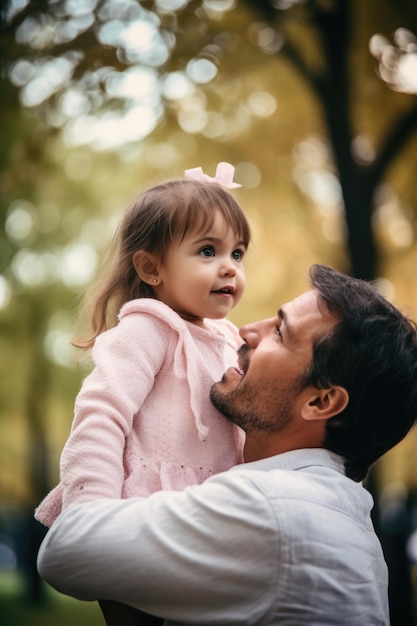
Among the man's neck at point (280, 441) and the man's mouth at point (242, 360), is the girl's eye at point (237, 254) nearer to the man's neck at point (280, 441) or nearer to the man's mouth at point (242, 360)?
the man's mouth at point (242, 360)

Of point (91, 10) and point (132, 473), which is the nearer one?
point (132, 473)

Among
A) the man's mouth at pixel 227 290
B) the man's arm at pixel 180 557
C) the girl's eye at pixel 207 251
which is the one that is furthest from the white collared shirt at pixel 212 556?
the girl's eye at pixel 207 251

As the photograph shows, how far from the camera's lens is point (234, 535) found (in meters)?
2.17

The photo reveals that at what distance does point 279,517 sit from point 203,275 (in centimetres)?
83

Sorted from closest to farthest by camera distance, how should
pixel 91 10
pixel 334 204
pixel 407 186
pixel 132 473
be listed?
pixel 132 473 → pixel 91 10 → pixel 407 186 → pixel 334 204

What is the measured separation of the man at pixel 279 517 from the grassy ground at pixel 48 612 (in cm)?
1107

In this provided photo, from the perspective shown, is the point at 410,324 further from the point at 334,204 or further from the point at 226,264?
the point at 334,204

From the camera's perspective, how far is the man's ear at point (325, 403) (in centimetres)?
256

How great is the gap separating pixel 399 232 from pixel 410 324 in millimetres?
7573

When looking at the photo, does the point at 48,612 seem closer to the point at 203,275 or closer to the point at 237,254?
the point at 237,254

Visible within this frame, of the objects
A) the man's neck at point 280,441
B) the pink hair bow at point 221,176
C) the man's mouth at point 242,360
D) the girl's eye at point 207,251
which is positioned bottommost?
the man's neck at point 280,441

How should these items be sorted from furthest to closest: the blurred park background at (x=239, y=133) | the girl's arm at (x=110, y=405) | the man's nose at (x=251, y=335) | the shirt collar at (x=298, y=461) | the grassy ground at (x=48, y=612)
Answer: the grassy ground at (x=48, y=612), the blurred park background at (x=239, y=133), the man's nose at (x=251, y=335), the shirt collar at (x=298, y=461), the girl's arm at (x=110, y=405)

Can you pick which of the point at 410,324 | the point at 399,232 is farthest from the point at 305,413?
the point at 399,232

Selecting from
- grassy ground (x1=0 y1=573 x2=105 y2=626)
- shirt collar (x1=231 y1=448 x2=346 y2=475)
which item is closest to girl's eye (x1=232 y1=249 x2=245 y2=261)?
shirt collar (x1=231 y1=448 x2=346 y2=475)
